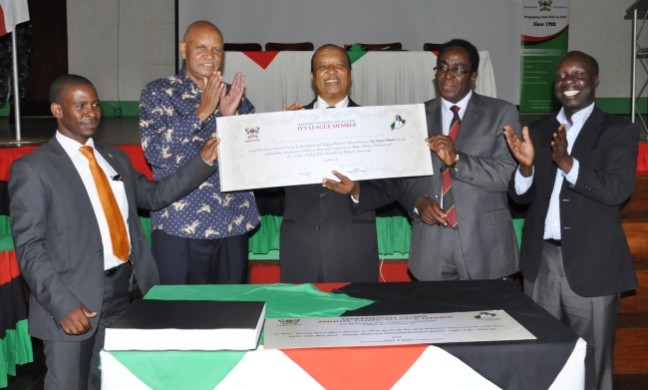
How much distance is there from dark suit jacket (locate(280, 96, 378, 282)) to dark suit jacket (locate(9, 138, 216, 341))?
66 cm

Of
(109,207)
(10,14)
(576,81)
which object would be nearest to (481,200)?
(576,81)

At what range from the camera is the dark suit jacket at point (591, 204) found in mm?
2781

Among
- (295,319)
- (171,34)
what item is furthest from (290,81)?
(295,319)

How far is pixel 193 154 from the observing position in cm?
299

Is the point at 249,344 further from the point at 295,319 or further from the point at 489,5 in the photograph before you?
the point at 489,5

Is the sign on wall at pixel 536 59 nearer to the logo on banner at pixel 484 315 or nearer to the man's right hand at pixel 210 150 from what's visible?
the man's right hand at pixel 210 150

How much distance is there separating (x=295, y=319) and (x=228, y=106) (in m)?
1.24

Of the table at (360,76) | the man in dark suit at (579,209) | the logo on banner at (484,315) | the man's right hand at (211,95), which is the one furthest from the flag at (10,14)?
the logo on banner at (484,315)

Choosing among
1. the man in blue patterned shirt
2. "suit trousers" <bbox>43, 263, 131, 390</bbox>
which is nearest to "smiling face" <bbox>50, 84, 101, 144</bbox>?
the man in blue patterned shirt

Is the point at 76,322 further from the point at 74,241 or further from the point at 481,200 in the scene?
the point at 481,200

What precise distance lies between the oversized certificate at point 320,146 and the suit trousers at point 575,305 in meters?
0.63

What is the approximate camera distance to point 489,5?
11.9 meters

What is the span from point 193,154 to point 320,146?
536 millimetres

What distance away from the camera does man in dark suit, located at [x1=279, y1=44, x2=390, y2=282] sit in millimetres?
3027
